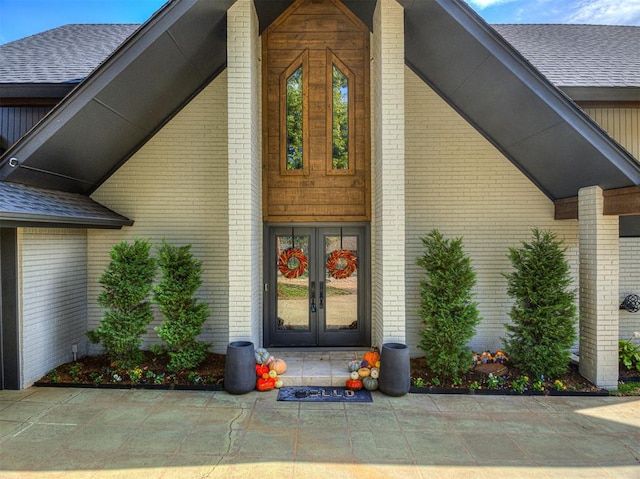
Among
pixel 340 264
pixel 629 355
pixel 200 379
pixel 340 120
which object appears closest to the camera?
pixel 200 379

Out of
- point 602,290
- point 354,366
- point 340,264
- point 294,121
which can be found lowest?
point 354,366

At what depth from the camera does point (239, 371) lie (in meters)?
5.16

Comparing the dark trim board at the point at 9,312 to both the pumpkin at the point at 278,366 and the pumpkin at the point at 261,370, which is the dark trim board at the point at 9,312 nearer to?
the pumpkin at the point at 261,370

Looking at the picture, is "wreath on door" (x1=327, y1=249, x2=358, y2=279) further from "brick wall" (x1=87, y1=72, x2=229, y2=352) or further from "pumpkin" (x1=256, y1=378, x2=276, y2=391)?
"pumpkin" (x1=256, y1=378, x2=276, y2=391)

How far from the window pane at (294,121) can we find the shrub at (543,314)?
12.8ft

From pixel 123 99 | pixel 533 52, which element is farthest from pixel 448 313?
pixel 533 52

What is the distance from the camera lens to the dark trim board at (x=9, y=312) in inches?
203

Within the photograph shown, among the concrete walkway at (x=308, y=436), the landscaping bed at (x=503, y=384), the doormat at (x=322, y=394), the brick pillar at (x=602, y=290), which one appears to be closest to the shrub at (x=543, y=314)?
the landscaping bed at (x=503, y=384)

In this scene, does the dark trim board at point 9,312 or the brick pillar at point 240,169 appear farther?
the brick pillar at point 240,169

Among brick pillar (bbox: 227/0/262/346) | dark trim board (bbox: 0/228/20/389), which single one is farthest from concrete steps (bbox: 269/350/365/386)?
dark trim board (bbox: 0/228/20/389)

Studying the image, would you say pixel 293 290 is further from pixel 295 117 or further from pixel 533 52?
pixel 533 52

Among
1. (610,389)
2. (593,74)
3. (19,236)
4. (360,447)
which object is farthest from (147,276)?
(593,74)

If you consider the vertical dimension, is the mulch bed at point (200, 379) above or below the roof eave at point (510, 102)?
below

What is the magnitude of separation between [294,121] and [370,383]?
449cm
